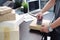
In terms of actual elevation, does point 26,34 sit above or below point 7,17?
below

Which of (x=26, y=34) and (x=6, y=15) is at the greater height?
(x=6, y=15)

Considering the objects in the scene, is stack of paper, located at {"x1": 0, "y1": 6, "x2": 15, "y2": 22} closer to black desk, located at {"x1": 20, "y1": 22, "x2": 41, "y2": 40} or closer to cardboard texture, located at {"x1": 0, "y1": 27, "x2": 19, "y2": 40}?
cardboard texture, located at {"x1": 0, "y1": 27, "x2": 19, "y2": 40}

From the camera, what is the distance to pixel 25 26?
188 cm

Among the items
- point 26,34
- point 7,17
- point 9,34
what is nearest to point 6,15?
point 7,17

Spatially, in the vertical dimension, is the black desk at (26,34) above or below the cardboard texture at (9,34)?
below

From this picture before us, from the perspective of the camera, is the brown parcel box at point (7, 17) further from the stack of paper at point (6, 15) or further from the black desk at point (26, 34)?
the black desk at point (26, 34)

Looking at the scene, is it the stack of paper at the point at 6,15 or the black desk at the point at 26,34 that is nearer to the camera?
the stack of paper at the point at 6,15

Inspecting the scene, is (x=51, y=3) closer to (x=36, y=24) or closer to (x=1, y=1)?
(x=36, y=24)

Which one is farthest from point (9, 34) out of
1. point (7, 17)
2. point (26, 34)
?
point (26, 34)

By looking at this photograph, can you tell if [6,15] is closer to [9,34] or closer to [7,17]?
[7,17]

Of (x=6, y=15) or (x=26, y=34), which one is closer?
(x=6, y=15)

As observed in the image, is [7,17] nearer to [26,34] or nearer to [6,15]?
[6,15]

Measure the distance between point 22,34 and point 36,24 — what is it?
22cm

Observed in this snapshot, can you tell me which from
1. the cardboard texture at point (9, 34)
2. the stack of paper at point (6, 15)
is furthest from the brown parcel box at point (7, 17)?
the cardboard texture at point (9, 34)
